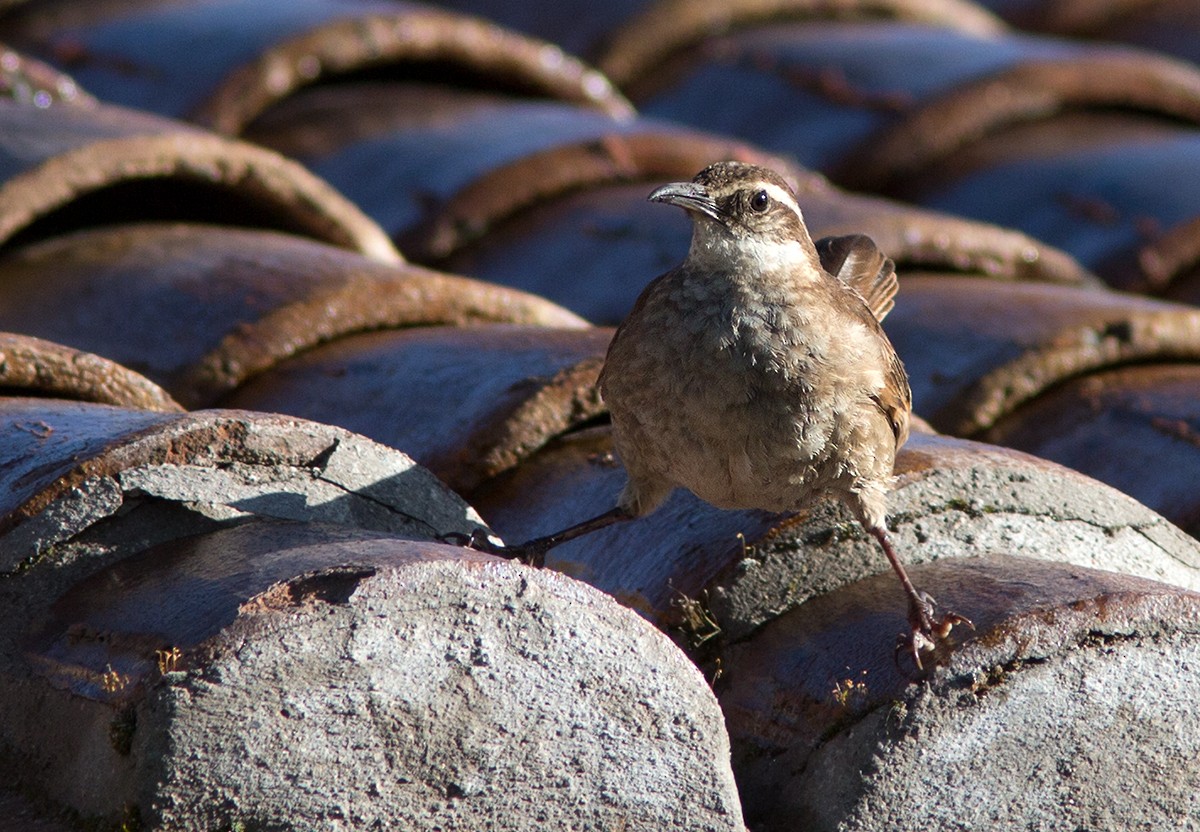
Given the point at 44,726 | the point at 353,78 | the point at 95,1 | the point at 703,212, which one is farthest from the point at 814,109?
the point at 44,726

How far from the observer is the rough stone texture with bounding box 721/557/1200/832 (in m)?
2.47

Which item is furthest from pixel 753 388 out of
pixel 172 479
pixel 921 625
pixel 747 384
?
pixel 172 479

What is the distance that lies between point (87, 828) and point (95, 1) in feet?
15.3

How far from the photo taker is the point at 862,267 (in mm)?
3961

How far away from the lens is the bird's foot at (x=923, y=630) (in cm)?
247

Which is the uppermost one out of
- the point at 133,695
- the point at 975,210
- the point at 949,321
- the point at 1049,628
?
the point at 133,695

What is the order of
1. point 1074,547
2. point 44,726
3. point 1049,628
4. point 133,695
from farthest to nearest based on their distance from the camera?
point 1074,547 → point 1049,628 → point 44,726 → point 133,695

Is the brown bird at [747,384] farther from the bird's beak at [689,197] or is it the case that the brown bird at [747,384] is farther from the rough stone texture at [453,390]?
the rough stone texture at [453,390]

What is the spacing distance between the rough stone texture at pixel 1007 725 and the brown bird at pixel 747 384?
48 cm

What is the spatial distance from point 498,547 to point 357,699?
92cm

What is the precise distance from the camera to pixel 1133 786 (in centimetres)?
255

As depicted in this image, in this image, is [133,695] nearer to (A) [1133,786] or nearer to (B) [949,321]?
(A) [1133,786]

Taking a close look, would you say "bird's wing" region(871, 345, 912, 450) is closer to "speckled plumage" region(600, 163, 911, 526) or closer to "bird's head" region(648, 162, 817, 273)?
"speckled plumage" region(600, 163, 911, 526)

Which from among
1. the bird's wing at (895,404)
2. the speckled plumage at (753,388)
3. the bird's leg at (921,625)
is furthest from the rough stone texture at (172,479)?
the bird's wing at (895,404)
